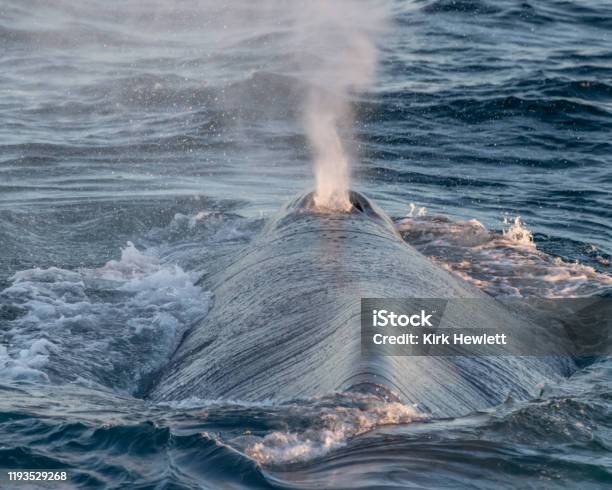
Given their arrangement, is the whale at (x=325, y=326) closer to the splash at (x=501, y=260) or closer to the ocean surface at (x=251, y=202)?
the ocean surface at (x=251, y=202)

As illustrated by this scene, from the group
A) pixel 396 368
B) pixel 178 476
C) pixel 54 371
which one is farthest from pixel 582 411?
pixel 54 371

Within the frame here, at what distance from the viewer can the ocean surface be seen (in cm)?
729

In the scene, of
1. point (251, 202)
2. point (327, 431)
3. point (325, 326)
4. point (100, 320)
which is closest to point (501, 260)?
point (251, 202)

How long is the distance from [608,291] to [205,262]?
5112mm

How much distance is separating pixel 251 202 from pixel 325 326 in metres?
9.86

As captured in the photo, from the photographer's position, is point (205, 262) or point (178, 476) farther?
point (205, 262)

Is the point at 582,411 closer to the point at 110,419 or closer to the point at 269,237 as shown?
the point at 110,419

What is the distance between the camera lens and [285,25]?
1480 inches

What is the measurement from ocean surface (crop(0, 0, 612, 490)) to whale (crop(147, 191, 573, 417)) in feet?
0.92

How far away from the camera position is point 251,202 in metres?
19.1

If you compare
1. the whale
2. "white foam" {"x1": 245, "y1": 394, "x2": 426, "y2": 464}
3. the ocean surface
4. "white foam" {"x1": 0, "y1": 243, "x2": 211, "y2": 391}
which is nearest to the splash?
the ocean surface

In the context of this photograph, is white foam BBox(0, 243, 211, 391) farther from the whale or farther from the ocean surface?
the whale

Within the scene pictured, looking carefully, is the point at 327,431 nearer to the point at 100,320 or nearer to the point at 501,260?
the point at 100,320

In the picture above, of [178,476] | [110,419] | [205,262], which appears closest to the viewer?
[178,476]
